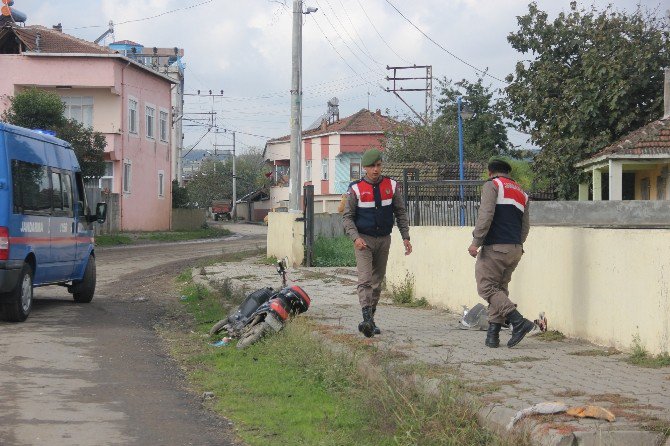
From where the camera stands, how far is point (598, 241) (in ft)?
30.6

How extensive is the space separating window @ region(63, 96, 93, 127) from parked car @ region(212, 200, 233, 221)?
52471mm

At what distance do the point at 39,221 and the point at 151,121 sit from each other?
38.2 m

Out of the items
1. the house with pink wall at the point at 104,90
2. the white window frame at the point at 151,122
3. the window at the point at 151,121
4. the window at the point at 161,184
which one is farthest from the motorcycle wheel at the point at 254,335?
the window at the point at 161,184

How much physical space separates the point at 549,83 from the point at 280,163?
196ft

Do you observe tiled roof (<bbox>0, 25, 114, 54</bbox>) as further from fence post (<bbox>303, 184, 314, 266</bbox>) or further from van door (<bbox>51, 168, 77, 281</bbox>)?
van door (<bbox>51, 168, 77, 281</bbox>)

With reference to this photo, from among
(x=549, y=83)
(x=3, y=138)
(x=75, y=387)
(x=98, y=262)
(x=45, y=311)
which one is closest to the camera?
(x=75, y=387)

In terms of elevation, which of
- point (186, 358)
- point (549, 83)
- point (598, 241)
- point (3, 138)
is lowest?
point (186, 358)

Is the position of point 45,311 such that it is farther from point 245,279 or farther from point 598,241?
point 598,241

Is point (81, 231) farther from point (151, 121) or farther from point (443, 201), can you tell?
point (151, 121)

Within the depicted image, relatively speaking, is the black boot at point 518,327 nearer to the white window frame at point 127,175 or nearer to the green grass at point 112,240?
the green grass at point 112,240

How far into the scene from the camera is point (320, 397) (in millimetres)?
7766

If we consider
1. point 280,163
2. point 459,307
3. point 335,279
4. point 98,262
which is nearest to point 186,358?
point 459,307

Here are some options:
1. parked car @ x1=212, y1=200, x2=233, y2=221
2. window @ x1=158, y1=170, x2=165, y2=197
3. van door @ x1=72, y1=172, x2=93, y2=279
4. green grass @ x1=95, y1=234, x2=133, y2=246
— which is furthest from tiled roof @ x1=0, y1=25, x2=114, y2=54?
parked car @ x1=212, y1=200, x2=233, y2=221

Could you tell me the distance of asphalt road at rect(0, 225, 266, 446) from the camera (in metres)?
6.70
